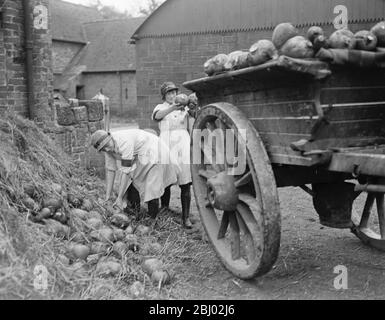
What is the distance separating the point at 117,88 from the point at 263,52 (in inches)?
1158

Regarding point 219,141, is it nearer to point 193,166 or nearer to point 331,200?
point 193,166

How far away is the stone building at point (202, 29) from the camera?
10078 mm

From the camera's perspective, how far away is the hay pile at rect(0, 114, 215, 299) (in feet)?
9.79

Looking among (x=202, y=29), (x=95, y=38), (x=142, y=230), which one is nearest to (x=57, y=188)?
(x=142, y=230)

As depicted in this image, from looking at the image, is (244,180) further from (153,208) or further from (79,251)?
(153,208)

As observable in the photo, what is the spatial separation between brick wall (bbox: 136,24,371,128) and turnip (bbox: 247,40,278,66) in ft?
28.2

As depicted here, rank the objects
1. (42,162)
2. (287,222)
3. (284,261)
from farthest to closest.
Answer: (287,222)
(42,162)
(284,261)

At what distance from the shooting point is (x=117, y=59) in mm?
32094

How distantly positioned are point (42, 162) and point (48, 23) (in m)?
2.83

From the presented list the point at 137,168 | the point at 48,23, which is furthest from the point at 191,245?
the point at 48,23

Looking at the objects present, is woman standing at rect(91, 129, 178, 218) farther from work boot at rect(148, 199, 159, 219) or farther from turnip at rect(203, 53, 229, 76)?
turnip at rect(203, 53, 229, 76)

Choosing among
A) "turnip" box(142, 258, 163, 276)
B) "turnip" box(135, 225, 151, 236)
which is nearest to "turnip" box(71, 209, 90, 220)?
"turnip" box(135, 225, 151, 236)

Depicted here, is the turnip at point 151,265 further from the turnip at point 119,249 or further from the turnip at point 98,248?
the turnip at point 98,248

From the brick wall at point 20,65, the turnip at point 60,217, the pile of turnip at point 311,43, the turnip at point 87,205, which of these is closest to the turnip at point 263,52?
Answer: the pile of turnip at point 311,43
